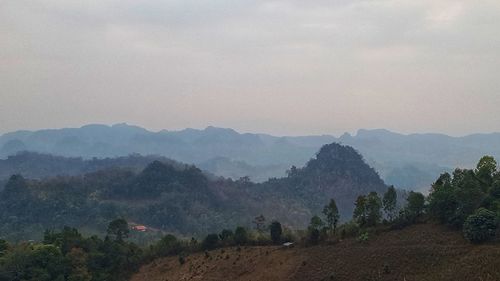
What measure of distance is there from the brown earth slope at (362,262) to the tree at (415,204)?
2.38 meters

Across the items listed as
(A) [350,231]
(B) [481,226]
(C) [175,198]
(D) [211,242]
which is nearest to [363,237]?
(A) [350,231]

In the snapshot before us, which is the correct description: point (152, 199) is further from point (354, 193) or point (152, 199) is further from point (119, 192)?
point (354, 193)

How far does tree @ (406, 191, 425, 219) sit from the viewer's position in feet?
169

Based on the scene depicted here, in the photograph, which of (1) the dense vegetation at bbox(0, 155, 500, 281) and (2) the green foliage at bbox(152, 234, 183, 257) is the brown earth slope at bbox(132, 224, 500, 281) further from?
(2) the green foliage at bbox(152, 234, 183, 257)

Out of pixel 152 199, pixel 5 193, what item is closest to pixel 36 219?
pixel 5 193

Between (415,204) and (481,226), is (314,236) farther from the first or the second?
(481,226)

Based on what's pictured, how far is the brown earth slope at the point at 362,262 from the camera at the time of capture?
3834 cm

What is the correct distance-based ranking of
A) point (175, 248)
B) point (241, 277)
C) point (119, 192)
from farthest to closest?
point (119, 192)
point (175, 248)
point (241, 277)

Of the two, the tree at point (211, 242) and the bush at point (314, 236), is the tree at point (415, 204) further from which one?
the tree at point (211, 242)

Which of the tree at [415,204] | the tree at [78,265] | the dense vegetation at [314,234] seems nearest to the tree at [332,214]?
the dense vegetation at [314,234]

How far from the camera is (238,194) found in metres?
171

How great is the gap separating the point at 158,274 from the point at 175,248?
6.70 m

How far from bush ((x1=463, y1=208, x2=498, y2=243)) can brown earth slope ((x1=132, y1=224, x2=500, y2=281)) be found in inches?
38.3

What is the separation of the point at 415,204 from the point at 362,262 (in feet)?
36.8
